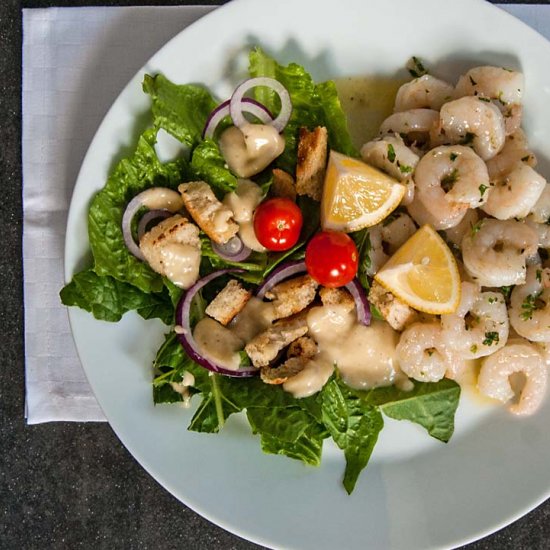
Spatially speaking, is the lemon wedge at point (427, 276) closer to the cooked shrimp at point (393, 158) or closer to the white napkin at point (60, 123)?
the cooked shrimp at point (393, 158)

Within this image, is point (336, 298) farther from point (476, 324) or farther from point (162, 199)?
point (162, 199)

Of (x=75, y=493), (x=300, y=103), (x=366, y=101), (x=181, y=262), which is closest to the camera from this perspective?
(x=181, y=262)

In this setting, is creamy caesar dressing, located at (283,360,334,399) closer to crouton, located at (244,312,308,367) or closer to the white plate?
crouton, located at (244,312,308,367)

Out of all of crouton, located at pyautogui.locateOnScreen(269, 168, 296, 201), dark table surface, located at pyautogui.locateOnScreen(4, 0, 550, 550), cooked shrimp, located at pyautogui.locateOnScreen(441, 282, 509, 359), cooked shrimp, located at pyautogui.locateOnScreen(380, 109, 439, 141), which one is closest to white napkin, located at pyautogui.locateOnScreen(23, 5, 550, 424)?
dark table surface, located at pyautogui.locateOnScreen(4, 0, 550, 550)

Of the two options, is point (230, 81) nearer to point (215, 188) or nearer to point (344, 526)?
point (215, 188)

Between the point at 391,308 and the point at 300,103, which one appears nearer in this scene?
the point at 391,308

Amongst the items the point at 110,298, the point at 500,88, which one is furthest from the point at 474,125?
the point at 110,298

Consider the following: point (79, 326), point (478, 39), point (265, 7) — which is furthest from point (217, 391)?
point (478, 39)
